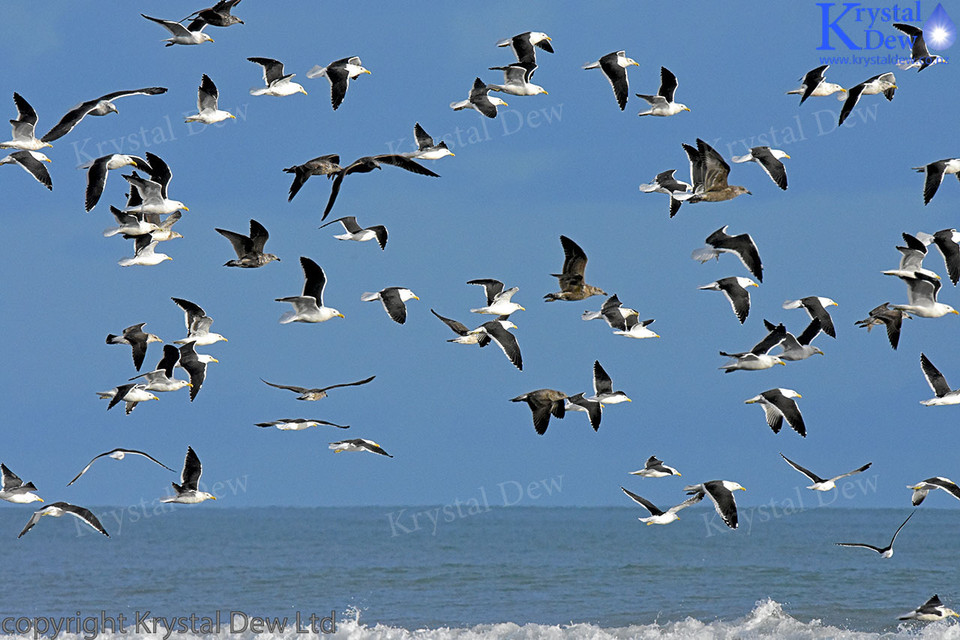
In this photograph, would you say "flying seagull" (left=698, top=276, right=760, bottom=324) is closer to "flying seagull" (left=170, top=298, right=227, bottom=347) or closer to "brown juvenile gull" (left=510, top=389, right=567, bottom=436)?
"brown juvenile gull" (left=510, top=389, right=567, bottom=436)

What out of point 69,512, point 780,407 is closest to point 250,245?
point 69,512

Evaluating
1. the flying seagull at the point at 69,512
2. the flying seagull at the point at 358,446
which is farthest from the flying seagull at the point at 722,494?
the flying seagull at the point at 69,512

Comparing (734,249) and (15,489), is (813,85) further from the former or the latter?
(15,489)

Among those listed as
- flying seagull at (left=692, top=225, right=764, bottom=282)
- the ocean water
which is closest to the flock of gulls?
flying seagull at (left=692, top=225, right=764, bottom=282)

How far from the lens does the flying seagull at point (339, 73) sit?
20.3m

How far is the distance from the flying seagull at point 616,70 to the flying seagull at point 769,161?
10.5ft

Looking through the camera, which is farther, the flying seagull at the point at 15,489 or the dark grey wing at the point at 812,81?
the dark grey wing at the point at 812,81

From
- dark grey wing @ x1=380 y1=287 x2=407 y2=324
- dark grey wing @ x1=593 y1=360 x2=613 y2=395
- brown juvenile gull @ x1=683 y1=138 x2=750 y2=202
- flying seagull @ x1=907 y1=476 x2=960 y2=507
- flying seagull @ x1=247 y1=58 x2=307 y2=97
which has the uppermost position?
flying seagull @ x1=247 y1=58 x2=307 y2=97

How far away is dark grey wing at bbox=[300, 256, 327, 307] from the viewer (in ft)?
58.1

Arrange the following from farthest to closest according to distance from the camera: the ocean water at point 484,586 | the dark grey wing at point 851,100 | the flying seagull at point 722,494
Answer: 1. the ocean water at point 484,586
2. the dark grey wing at point 851,100
3. the flying seagull at point 722,494

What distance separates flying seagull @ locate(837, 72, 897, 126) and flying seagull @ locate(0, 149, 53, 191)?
13294 mm

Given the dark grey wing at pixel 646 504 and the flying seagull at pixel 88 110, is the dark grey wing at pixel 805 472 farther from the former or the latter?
the flying seagull at pixel 88 110

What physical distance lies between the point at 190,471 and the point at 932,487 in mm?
11390

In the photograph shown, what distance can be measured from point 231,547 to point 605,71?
34.3 metres
